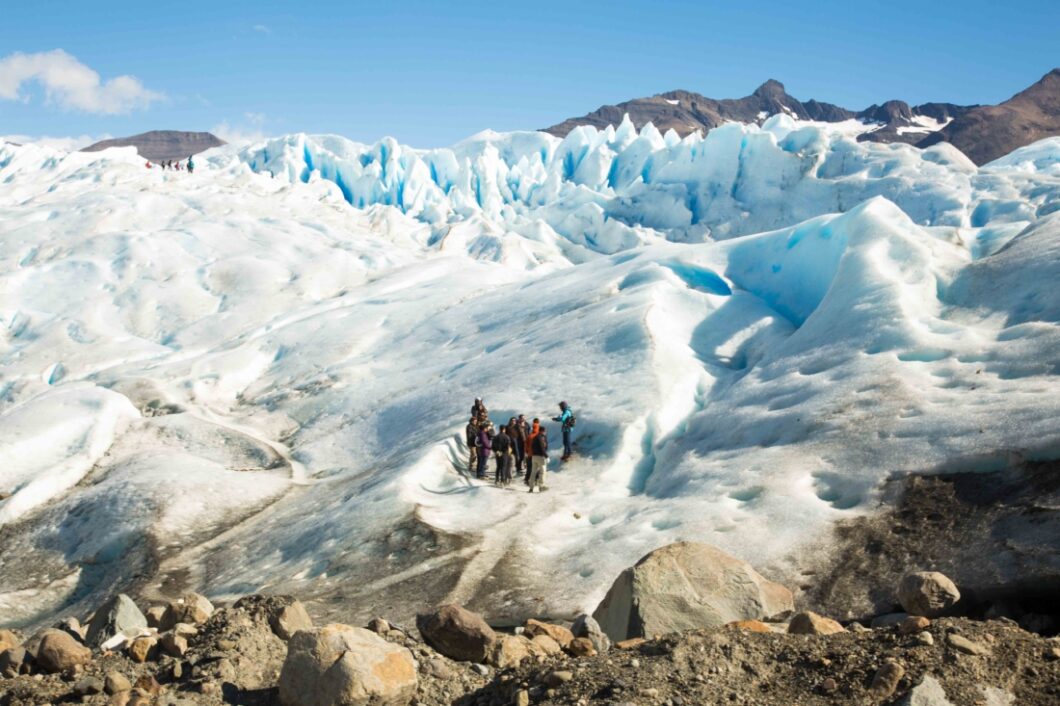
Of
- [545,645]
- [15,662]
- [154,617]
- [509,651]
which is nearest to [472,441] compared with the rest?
[154,617]

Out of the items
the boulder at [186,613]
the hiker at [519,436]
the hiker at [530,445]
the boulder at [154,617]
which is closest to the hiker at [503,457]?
the hiker at [519,436]

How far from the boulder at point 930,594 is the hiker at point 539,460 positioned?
8.05m

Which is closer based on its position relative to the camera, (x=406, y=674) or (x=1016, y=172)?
→ (x=406, y=674)

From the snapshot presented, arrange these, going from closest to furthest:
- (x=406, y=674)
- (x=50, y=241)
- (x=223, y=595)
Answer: (x=406, y=674) → (x=223, y=595) → (x=50, y=241)

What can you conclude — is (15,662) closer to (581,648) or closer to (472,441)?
(581,648)

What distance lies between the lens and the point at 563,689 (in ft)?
18.7

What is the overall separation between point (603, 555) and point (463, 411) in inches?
338

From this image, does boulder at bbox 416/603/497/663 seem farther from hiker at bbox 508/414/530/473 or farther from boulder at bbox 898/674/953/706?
hiker at bbox 508/414/530/473

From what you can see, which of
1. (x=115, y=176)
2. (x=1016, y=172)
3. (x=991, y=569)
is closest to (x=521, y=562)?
(x=991, y=569)

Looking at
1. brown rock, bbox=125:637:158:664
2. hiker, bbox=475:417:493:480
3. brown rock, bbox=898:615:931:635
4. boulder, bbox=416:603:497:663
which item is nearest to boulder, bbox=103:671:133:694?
brown rock, bbox=125:637:158:664

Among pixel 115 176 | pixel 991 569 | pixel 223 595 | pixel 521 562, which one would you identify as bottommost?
pixel 223 595

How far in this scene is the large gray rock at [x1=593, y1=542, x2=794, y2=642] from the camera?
8.38 m

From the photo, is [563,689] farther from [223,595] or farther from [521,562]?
[223,595]

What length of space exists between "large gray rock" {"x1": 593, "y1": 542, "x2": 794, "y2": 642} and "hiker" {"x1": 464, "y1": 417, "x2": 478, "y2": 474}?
28.4ft
